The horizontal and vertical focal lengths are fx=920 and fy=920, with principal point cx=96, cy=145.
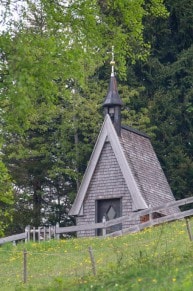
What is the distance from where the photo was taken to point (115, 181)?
34.0 meters

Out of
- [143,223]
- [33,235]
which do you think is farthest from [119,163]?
[33,235]

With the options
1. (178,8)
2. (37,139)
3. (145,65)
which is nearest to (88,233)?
(37,139)

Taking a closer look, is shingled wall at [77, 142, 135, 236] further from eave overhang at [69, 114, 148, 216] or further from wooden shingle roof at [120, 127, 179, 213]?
wooden shingle roof at [120, 127, 179, 213]

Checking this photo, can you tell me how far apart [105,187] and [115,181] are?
0.47 metres

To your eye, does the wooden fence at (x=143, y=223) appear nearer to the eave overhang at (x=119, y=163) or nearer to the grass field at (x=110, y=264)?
the eave overhang at (x=119, y=163)

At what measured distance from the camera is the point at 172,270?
53.6 ft

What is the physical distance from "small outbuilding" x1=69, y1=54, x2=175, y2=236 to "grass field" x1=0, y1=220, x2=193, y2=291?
410cm

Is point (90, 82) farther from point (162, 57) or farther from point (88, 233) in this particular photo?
point (88, 233)

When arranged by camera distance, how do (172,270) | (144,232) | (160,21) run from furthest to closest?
(160,21) < (144,232) < (172,270)

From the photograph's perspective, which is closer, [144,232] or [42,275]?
[42,275]

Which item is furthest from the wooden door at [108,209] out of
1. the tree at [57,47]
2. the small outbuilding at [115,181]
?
the tree at [57,47]

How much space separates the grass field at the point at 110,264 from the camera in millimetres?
16062

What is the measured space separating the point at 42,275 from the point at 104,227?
397 inches

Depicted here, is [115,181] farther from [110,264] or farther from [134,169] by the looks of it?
[110,264]
